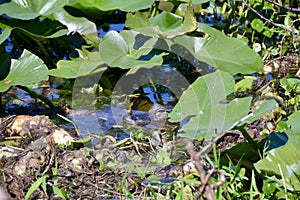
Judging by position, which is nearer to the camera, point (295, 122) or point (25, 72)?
point (295, 122)

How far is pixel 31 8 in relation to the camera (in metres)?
2.73

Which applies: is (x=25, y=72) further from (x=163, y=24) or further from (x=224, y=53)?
(x=224, y=53)

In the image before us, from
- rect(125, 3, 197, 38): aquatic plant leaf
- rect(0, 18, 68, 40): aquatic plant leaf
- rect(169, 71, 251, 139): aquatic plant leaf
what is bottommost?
rect(0, 18, 68, 40): aquatic plant leaf

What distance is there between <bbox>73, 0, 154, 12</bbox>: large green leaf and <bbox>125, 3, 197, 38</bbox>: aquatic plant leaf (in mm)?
51

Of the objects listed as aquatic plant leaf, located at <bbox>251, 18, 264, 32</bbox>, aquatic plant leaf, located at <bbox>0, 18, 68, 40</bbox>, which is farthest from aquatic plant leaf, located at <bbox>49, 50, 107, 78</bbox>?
aquatic plant leaf, located at <bbox>251, 18, 264, 32</bbox>

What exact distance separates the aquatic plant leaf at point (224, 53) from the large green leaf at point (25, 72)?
2.08 feet

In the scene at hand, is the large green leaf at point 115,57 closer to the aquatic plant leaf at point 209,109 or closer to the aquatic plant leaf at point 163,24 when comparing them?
the aquatic plant leaf at point 163,24

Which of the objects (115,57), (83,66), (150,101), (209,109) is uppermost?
(209,109)

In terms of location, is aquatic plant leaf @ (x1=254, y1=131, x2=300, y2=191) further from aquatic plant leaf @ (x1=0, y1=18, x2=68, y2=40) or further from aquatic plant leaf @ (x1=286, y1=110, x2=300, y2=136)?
aquatic plant leaf @ (x1=0, y1=18, x2=68, y2=40)

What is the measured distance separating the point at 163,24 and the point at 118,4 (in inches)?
9.5

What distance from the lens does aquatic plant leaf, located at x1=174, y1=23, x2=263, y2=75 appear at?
267 centimetres

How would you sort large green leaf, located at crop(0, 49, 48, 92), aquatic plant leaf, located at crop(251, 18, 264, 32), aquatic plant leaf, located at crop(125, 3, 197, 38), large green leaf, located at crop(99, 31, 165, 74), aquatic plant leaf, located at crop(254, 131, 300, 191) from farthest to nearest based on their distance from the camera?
aquatic plant leaf, located at crop(251, 18, 264, 32) < aquatic plant leaf, located at crop(125, 3, 197, 38) < large green leaf, located at crop(99, 31, 165, 74) < large green leaf, located at crop(0, 49, 48, 92) < aquatic plant leaf, located at crop(254, 131, 300, 191)

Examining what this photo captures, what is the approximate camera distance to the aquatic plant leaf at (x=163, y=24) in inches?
106

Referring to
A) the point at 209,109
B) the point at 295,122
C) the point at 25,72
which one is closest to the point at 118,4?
the point at 25,72
